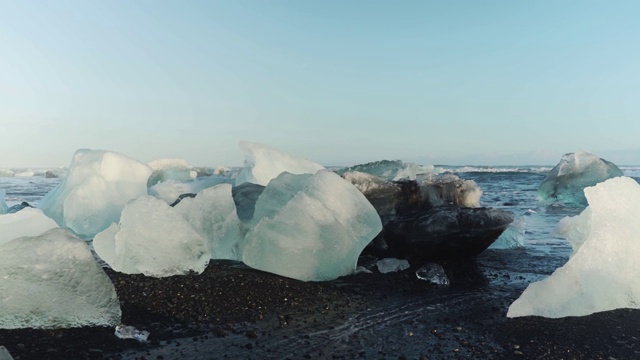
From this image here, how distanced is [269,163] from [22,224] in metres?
3.95

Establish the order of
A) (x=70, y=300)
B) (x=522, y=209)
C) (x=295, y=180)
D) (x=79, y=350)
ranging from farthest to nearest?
(x=522, y=209), (x=295, y=180), (x=70, y=300), (x=79, y=350)

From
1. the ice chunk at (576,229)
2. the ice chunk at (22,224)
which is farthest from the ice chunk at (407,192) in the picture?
the ice chunk at (22,224)

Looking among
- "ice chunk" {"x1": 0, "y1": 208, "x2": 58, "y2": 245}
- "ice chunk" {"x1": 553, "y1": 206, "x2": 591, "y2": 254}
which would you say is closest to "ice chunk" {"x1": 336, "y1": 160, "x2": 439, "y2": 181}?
"ice chunk" {"x1": 553, "y1": 206, "x2": 591, "y2": 254}

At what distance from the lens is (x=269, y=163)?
7.98 meters

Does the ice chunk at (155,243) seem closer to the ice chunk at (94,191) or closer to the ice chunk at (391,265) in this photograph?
the ice chunk at (391,265)

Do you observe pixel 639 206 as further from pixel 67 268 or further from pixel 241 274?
pixel 67 268

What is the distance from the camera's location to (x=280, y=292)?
428 centimetres

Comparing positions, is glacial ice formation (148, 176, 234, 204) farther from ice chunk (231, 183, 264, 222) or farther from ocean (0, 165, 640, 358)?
ocean (0, 165, 640, 358)

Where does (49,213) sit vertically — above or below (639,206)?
below

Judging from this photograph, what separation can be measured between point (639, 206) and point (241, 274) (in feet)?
12.7

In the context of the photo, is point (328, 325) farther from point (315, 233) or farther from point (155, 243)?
point (155, 243)

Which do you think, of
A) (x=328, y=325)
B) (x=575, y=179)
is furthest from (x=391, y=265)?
(x=575, y=179)

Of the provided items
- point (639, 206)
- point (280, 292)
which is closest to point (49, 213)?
point (280, 292)

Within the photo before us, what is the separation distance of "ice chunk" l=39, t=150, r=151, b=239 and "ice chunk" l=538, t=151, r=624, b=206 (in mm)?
12849
